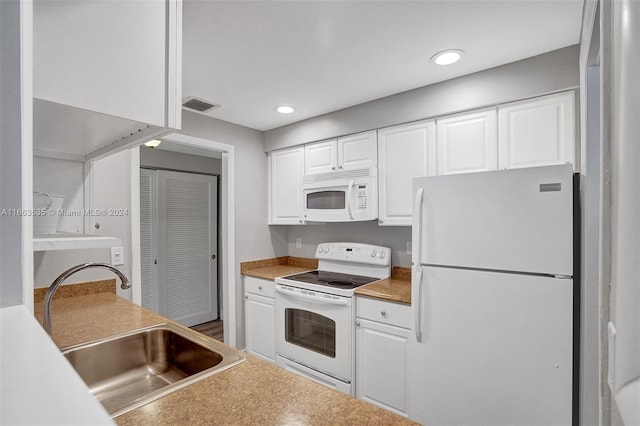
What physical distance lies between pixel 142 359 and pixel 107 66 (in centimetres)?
115

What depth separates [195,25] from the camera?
162 cm

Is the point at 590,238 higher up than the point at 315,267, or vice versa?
the point at 590,238

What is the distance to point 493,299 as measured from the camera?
1646 mm

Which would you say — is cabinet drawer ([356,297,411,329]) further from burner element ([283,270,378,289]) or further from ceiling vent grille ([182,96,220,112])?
ceiling vent grille ([182,96,220,112])

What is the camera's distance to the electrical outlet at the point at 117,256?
206cm

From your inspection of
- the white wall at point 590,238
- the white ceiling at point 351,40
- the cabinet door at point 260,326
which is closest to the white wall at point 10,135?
the white ceiling at point 351,40

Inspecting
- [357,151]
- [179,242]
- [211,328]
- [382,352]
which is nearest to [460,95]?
[357,151]

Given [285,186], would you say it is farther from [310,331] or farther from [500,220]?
[500,220]

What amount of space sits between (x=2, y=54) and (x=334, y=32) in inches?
60.5

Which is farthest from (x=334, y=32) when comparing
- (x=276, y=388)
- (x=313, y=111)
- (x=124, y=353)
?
(x=124, y=353)

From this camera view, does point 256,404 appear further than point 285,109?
No

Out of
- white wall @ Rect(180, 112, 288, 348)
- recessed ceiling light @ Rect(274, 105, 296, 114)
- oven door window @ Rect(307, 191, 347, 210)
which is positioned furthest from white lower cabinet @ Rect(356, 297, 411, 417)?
recessed ceiling light @ Rect(274, 105, 296, 114)

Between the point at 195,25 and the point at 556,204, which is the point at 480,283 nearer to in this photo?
the point at 556,204

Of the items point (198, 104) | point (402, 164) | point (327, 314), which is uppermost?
point (198, 104)
